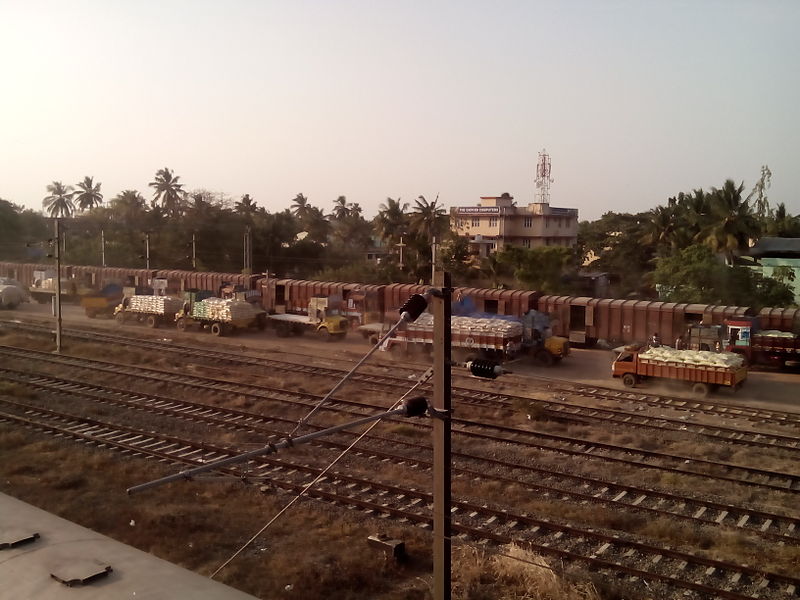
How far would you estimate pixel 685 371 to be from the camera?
21281 millimetres

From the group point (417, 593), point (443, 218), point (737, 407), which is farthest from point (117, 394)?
point (443, 218)

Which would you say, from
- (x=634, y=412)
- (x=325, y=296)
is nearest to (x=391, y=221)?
(x=325, y=296)

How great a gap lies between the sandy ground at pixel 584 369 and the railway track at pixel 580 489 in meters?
9.64

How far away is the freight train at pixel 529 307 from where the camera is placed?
27219 millimetres

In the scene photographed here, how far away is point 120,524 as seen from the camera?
11047 millimetres

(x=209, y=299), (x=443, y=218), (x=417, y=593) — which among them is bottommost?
(x=417, y=593)

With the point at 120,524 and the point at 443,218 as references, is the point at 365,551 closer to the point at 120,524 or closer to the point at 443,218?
the point at 120,524

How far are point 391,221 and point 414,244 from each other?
7.95 m

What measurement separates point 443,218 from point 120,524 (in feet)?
152

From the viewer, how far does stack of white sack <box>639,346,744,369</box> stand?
21016 mm

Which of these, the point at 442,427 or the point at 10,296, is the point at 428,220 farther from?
the point at 442,427

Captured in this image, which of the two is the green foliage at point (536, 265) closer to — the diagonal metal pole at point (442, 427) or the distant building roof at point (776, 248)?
the distant building roof at point (776, 248)

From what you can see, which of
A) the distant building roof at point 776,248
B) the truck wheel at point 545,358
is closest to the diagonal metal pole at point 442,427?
the truck wheel at point 545,358

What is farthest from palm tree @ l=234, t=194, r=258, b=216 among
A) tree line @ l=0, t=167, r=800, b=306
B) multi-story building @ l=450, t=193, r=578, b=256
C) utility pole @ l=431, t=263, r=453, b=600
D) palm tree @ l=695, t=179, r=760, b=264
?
utility pole @ l=431, t=263, r=453, b=600
